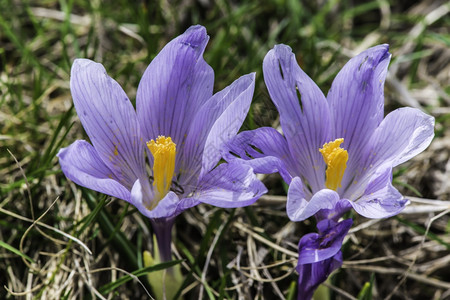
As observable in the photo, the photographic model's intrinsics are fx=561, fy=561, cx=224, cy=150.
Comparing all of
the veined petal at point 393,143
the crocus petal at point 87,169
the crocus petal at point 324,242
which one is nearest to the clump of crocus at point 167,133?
the crocus petal at point 87,169

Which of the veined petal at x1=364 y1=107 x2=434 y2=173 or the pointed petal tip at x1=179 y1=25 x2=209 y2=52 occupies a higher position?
the pointed petal tip at x1=179 y1=25 x2=209 y2=52

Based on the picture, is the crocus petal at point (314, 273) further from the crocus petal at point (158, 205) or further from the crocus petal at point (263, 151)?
the crocus petal at point (158, 205)

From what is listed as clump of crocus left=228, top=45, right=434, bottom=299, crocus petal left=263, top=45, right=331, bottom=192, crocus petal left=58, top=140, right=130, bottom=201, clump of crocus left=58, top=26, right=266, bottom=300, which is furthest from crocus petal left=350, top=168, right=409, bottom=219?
crocus petal left=58, top=140, right=130, bottom=201

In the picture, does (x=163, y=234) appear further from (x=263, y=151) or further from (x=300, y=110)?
(x=300, y=110)

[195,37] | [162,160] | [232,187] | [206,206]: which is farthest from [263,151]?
[206,206]

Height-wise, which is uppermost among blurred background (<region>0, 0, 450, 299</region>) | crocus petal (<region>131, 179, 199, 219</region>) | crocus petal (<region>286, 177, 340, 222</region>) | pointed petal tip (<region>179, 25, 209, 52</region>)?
pointed petal tip (<region>179, 25, 209, 52</region>)

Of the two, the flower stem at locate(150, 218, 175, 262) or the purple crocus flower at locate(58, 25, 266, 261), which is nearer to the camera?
the purple crocus flower at locate(58, 25, 266, 261)

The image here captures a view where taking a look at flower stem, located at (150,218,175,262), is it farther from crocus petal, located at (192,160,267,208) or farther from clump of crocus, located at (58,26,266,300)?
crocus petal, located at (192,160,267,208)

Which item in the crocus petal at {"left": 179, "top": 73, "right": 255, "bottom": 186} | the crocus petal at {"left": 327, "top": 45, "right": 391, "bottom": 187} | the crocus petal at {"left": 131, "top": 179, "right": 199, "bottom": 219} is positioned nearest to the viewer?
the crocus petal at {"left": 131, "top": 179, "right": 199, "bottom": 219}
